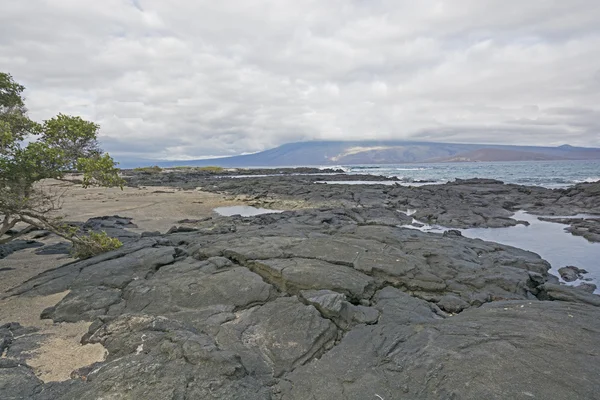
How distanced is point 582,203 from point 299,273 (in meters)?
39.1

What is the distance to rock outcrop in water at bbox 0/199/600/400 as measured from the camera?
251 inches

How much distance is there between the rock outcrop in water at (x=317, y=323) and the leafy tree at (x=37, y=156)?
303 centimetres

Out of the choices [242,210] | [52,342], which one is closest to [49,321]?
[52,342]

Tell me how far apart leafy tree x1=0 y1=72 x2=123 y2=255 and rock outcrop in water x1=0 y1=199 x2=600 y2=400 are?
303 centimetres

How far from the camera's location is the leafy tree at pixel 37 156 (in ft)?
37.5

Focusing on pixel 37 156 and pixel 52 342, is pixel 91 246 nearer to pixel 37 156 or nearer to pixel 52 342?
pixel 37 156

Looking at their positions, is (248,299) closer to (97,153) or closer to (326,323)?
(326,323)

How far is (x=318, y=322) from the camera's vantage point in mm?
8797

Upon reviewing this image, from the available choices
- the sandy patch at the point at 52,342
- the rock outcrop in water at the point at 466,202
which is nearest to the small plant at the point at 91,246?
the sandy patch at the point at 52,342

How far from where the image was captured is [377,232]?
17.7m

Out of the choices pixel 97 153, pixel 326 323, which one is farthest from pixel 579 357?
pixel 97 153

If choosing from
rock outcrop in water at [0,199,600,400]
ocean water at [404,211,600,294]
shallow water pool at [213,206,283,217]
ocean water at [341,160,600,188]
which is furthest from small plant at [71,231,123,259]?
ocean water at [341,160,600,188]

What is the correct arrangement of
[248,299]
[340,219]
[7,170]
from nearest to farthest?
[248,299]
[7,170]
[340,219]

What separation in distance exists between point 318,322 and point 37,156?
10.5m
